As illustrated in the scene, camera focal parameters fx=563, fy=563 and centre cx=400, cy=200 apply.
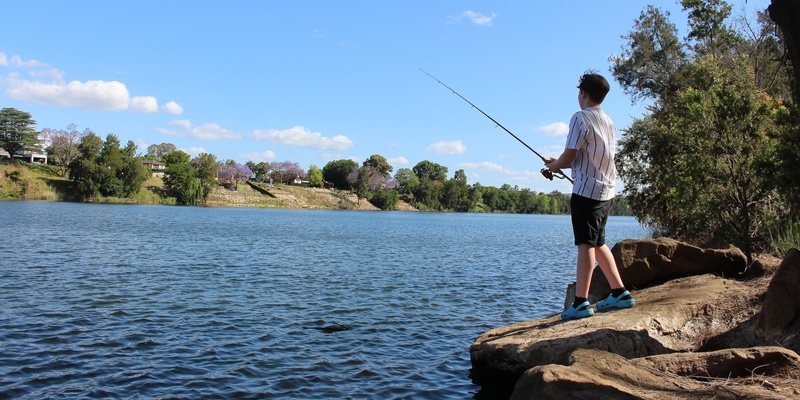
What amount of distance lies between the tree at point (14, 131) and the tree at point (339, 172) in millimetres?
76662

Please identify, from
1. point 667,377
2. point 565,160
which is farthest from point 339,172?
point 667,377

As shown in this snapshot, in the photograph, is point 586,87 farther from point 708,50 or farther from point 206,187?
point 206,187

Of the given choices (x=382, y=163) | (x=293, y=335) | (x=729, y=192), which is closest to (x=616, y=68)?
(x=729, y=192)

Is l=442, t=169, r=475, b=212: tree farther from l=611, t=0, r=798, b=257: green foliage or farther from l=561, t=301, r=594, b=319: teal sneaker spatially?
l=561, t=301, r=594, b=319: teal sneaker

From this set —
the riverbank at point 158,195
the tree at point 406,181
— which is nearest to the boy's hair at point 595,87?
the riverbank at point 158,195

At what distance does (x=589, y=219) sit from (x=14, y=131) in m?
124

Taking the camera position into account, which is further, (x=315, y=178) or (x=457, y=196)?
(x=457, y=196)

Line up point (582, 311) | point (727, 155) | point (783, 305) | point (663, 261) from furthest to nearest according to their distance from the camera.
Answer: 1. point (727, 155)
2. point (663, 261)
3. point (582, 311)
4. point (783, 305)

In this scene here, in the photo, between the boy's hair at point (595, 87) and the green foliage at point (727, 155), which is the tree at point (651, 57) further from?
the boy's hair at point (595, 87)

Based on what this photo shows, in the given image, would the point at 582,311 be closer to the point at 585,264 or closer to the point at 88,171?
the point at 585,264

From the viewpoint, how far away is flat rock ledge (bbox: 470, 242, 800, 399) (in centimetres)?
429

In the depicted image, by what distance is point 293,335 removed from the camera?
10.0 metres

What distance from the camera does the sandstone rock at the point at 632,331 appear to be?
20.6 ft

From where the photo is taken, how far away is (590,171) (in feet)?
21.3
